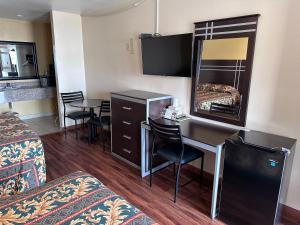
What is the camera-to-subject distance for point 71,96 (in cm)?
445

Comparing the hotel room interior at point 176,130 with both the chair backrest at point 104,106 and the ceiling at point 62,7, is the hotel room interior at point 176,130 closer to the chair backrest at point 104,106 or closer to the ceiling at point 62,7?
the ceiling at point 62,7

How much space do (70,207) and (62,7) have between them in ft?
12.6

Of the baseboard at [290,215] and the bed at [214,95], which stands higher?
the bed at [214,95]

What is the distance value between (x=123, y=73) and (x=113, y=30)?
31.8 inches

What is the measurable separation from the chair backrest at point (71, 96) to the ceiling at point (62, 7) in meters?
1.60

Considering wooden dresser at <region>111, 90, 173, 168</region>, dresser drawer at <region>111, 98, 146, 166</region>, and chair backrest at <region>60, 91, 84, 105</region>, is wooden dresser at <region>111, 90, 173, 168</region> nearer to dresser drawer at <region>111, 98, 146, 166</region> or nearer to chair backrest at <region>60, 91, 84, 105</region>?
dresser drawer at <region>111, 98, 146, 166</region>

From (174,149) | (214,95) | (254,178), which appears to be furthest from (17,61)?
(254,178)

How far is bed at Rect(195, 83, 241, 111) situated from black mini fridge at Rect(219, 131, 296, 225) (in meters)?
0.52

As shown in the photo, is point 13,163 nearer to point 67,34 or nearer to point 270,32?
point 270,32

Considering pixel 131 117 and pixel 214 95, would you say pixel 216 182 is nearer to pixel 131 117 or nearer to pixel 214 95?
pixel 214 95

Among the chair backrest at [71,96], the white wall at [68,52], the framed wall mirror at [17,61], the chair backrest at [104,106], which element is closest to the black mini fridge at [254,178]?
the chair backrest at [104,106]

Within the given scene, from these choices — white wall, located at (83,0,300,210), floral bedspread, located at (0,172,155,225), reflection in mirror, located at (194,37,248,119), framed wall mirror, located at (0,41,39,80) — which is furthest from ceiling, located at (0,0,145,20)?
floral bedspread, located at (0,172,155,225)

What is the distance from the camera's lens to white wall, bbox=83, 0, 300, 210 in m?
1.98

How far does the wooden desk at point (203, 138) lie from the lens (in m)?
2.00
